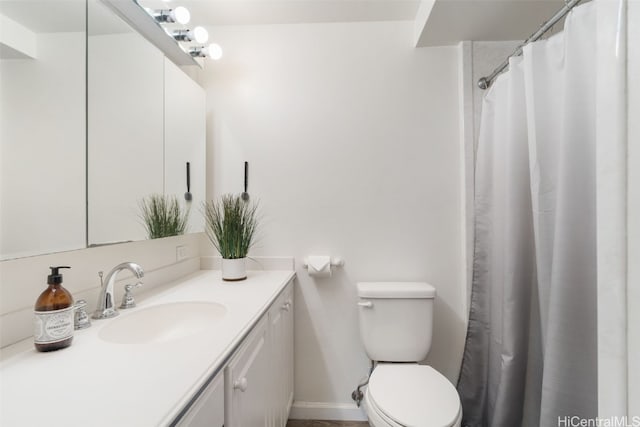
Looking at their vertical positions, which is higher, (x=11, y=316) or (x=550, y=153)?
(x=550, y=153)

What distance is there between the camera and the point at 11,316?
0.75m

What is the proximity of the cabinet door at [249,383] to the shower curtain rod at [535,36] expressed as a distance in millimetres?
1476

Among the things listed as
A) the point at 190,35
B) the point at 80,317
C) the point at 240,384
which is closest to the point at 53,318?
the point at 80,317

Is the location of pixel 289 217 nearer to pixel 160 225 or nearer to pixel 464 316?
pixel 160 225

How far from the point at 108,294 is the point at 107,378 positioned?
0.45 m

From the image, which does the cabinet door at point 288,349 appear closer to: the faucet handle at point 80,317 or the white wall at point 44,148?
the faucet handle at point 80,317

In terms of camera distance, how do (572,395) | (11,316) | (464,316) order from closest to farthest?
(11,316) → (572,395) → (464,316)

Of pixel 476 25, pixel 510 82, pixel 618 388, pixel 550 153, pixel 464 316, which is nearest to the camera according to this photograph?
pixel 618 388

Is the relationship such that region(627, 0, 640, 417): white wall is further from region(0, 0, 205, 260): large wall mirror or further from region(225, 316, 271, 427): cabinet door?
region(0, 0, 205, 260): large wall mirror

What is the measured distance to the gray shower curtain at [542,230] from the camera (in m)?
0.87

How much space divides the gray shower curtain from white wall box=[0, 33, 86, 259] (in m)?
1.40

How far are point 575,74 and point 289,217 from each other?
52.3 inches

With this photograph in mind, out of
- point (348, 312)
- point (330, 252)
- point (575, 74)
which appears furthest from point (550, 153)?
point (348, 312)

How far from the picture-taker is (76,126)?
34.4 inches
